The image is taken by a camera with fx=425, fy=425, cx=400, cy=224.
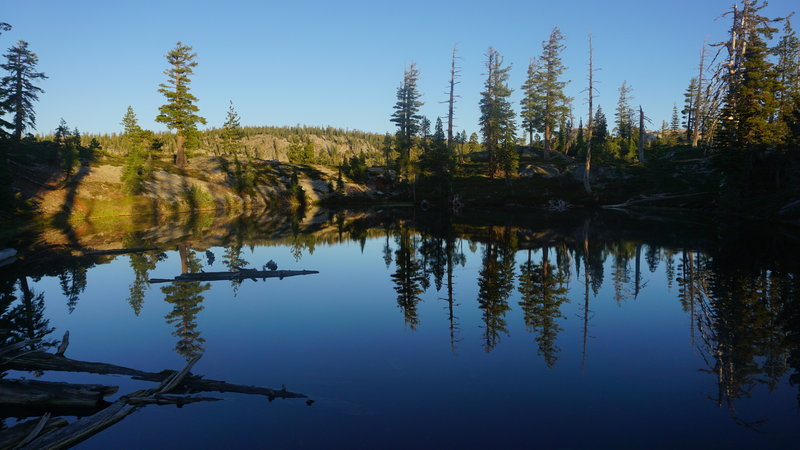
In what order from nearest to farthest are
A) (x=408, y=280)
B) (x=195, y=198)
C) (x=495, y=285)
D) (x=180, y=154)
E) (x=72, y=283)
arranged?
(x=495, y=285)
(x=72, y=283)
(x=408, y=280)
(x=195, y=198)
(x=180, y=154)

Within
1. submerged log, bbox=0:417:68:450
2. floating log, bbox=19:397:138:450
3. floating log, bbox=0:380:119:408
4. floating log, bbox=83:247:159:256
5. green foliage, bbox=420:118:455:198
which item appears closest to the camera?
submerged log, bbox=0:417:68:450

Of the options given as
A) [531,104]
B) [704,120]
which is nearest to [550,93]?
[531,104]

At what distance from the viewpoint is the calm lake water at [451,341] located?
27.6ft

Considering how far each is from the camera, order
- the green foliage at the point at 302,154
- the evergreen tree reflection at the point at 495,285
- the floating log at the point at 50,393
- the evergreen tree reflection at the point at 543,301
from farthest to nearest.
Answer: the green foliage at the point at 302,154
the evergreen tree reflection at the point at 495,285
the evergreen tree reflection at the point at 543,301
the floating log at the point at 50,393

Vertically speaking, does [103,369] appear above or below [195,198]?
below

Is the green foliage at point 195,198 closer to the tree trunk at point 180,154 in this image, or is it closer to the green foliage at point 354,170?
the tree trunk at point 180,154

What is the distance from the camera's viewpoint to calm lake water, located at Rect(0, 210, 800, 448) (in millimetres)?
8398

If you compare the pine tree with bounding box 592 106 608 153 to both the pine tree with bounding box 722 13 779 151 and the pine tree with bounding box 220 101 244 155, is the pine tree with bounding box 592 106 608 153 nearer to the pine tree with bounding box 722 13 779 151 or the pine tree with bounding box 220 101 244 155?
the pine tree with bounding box 722 13 779 151

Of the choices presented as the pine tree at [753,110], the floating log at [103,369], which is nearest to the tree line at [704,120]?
the pine tree at [753,110]

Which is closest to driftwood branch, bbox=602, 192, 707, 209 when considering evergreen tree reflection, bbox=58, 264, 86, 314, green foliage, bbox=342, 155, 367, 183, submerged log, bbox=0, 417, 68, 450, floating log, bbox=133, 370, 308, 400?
green foliage, bbox=342, 155, 367, 183

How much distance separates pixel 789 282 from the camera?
19219 mm

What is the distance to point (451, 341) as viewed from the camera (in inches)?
522

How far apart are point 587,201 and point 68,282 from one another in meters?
65.9

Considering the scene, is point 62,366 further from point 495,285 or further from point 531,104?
point 531,104
